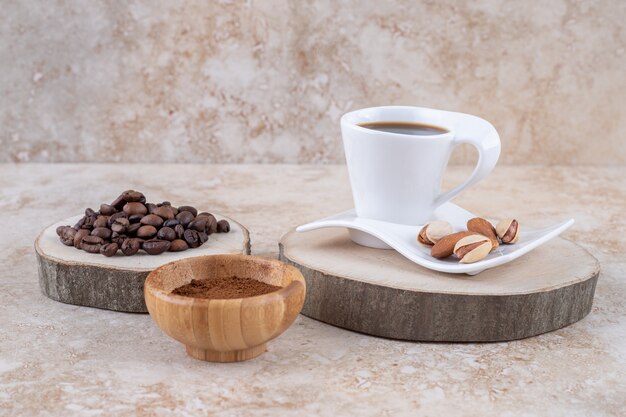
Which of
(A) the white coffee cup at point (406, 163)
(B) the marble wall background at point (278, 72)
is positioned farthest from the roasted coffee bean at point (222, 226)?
(B) the marble wall background at point (278, 72)

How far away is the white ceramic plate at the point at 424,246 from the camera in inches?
43.2

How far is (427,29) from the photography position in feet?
6.81

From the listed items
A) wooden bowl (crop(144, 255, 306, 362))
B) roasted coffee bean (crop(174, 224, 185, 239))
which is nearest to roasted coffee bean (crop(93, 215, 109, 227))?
roasted coffee bean (crop(174, 224, 185, 239))

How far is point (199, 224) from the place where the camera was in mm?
1257

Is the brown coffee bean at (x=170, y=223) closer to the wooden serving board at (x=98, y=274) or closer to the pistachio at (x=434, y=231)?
the wooden serving board at (x=98, y=274)

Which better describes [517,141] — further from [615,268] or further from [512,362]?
[512,362]

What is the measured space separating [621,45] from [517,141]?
34 centimetres

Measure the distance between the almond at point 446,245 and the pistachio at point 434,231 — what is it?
0.6 inches

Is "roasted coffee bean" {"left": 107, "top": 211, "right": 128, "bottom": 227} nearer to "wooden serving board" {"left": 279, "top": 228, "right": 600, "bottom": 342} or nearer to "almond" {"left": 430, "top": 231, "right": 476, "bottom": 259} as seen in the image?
"wooden serving board" {"left": 279, "top": 228, "right": 600, "bottom": 342}

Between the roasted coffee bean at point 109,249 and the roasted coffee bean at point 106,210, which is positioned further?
the roasted coffee bean at point 106,210

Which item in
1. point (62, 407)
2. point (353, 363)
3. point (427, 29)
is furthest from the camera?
point (427, 29)

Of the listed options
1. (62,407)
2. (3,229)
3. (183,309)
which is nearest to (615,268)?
(183,309)

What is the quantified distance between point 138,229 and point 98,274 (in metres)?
0.09

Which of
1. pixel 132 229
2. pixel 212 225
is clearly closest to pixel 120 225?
pixel 132 229
